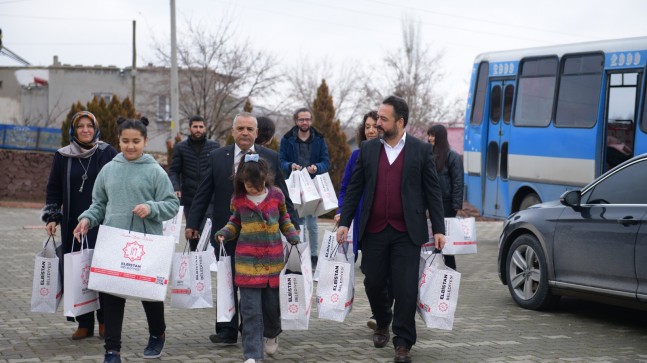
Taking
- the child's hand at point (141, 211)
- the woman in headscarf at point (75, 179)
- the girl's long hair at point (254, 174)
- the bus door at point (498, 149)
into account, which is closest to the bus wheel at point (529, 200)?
the bus door at point (498, 149)

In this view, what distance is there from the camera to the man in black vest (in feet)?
23.1

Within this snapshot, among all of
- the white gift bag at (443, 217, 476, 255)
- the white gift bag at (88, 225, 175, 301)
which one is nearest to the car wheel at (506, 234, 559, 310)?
the white gift bag at (443, 217, 476, 255)

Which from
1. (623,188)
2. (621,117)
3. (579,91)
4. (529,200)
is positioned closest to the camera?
(623,188)

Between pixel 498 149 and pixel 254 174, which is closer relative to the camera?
pixel 254 174

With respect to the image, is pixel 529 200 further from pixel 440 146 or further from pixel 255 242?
pixel 255 242

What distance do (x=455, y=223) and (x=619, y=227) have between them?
249 centimetres

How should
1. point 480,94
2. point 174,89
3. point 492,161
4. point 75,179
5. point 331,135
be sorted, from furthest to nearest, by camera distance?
point 174,89
point 331,135
point 480,94
point 492,161
point 75,179

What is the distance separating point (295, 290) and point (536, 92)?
1032 centimetres

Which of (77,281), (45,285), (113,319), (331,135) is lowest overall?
(113,319)

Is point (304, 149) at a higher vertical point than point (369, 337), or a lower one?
higher

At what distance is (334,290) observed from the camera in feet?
24.4

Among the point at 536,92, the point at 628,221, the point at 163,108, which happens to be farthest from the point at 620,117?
the point at 163,108

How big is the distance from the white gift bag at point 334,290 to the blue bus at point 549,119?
25.2 feet

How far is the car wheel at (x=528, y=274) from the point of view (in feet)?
30.8
